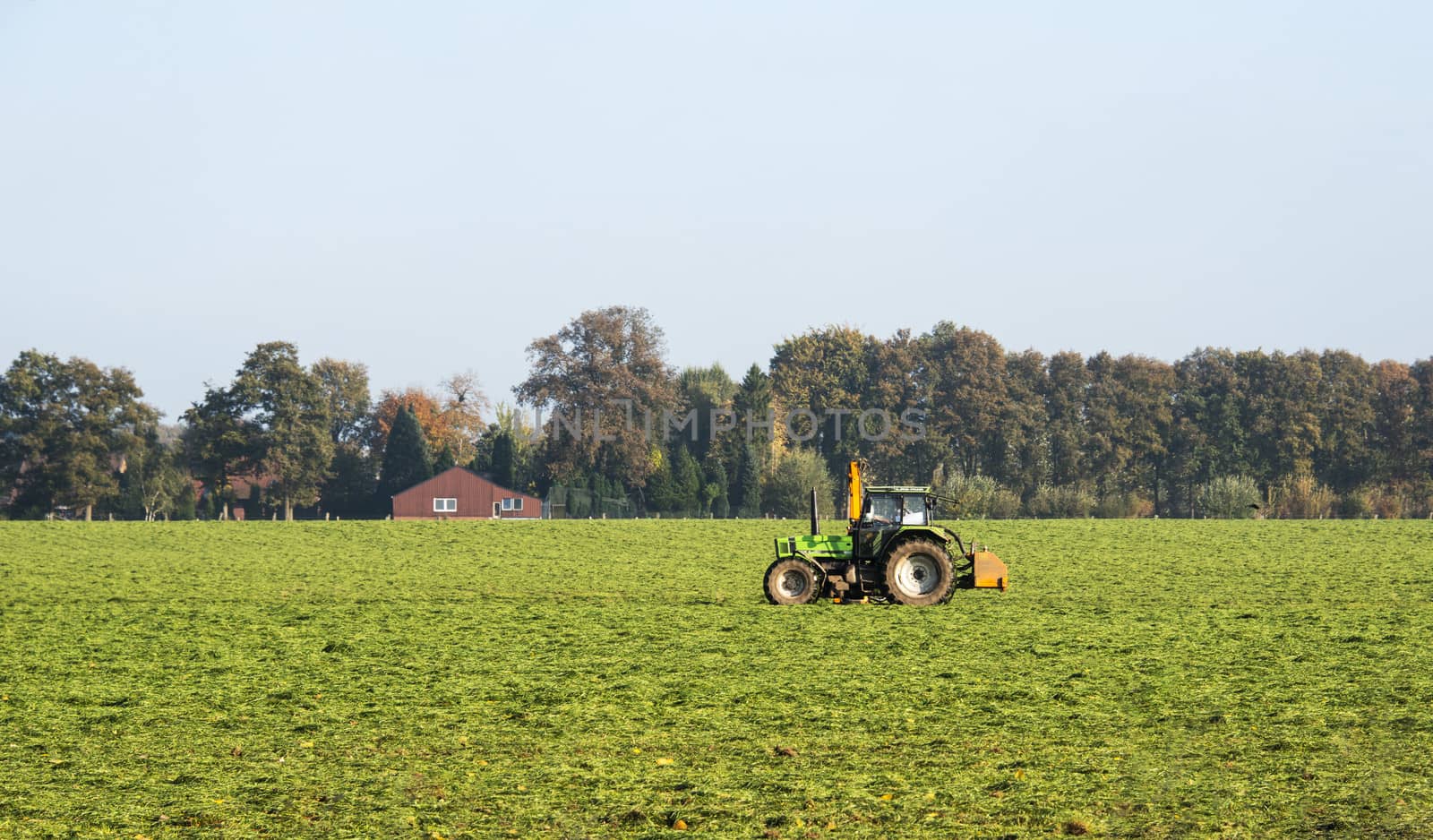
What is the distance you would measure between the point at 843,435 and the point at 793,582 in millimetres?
84130

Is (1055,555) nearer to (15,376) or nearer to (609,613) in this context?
(609,613)

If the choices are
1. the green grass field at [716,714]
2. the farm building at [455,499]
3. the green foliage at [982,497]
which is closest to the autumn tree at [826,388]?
the green foliage at [982,497]

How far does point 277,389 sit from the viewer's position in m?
100

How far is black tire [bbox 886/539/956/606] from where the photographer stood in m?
24.0

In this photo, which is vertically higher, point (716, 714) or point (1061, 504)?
point (1061, 504)

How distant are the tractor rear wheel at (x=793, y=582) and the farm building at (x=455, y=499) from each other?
78458 millimetres

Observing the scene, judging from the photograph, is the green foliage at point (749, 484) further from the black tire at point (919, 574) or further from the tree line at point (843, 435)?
the black tire at point (919, 574)

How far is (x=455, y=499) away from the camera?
335 feet

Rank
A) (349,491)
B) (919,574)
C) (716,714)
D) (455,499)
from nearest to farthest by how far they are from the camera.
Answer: (716,714) < (919,574) < (455,499) < (349,491)

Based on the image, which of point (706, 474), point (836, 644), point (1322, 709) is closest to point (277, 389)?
point (706, 474)

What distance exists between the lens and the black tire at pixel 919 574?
24.0 m

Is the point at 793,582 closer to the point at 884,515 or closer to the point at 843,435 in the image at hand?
the point at 884,515

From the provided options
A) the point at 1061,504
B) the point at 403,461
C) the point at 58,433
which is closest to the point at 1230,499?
the point at 1061,504

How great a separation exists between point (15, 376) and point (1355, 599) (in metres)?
87.9
